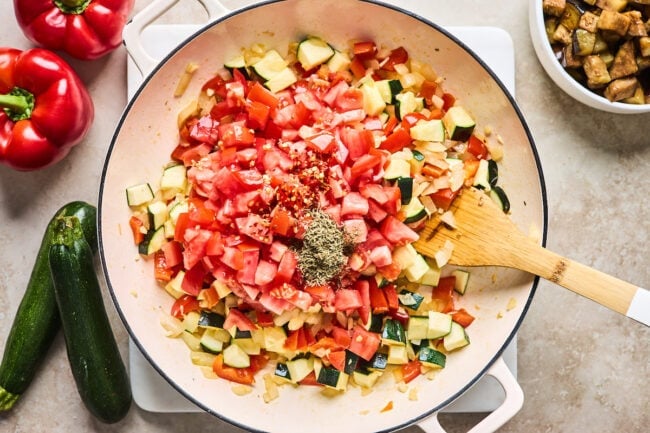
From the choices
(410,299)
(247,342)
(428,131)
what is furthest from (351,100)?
(247,342)

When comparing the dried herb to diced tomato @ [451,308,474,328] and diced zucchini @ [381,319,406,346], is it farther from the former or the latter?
diced tomato @ [451,308,474,328]

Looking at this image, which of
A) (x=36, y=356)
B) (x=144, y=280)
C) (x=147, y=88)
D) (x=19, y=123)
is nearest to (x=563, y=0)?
(x=147, y=88)

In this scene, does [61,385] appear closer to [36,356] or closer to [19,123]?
[36,356]

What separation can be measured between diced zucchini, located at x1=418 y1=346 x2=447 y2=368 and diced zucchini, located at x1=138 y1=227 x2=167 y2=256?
106cm

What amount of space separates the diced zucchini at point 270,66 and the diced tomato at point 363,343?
3.29 feet

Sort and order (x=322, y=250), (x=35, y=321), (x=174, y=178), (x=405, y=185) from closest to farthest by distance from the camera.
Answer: (x=322, y=250) < (x=405, y=185) < (x=174, y=178) < (x=35, y=321)

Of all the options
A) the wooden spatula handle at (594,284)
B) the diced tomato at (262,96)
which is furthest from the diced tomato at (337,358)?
the diced tomato at (262,96)

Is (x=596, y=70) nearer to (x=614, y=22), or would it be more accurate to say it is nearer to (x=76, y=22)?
(x=614, y=22)

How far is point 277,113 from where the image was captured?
8.34ft

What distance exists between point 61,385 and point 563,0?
99.1 inches

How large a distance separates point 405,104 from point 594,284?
909 millimetres

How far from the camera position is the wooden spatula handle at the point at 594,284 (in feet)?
7.47

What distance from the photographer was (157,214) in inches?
103

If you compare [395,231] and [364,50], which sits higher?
[364,50]
